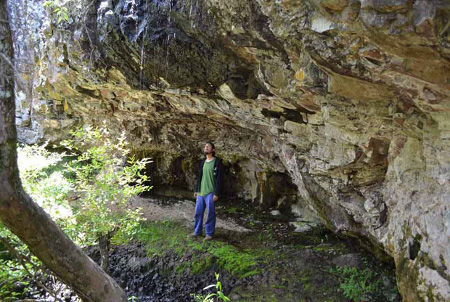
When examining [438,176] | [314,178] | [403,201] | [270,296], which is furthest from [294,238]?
[438,176]

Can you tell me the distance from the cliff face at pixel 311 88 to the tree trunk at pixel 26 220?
0.79 ft

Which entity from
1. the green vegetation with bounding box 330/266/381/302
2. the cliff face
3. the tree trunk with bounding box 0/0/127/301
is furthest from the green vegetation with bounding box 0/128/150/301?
the green vegetation with bounding box 330/266/381/302

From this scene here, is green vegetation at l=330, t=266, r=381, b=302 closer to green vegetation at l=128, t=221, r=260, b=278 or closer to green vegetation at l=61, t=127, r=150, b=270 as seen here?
green vegetation at l=128, t=221, r=260, b=278

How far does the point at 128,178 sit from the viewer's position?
5.25m

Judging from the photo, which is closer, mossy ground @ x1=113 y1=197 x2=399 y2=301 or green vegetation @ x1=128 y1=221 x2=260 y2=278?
mossy ground @ x1=113 y1=197 x2=399 y2=301

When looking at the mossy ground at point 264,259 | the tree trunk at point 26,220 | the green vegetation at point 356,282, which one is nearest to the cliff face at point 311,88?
the tree trunk at point 26,220

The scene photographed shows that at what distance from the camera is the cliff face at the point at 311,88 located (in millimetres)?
2801

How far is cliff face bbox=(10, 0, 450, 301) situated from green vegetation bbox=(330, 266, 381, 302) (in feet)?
1.63

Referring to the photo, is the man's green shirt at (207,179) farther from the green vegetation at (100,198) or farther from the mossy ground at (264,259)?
the green vegetation at (100,198)

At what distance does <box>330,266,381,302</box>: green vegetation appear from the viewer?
4914 mm

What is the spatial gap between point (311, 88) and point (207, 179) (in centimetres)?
330

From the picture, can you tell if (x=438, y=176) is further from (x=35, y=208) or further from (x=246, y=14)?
(x=35, y=208)

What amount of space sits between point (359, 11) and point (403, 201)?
2.60 meters

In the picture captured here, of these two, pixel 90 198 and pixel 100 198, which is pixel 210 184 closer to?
pixel 100 198
